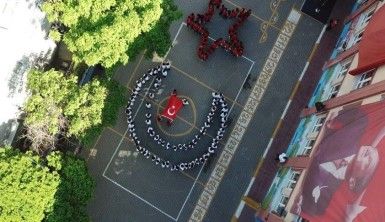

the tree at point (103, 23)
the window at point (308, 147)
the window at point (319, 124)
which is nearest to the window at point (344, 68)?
the window at point (319, 124)

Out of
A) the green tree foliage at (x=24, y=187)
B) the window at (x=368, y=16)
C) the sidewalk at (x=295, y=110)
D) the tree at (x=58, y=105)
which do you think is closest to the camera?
the green tree foliage at (x=24, y=187)

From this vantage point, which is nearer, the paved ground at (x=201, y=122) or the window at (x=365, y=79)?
the window at (x=365, y=79)

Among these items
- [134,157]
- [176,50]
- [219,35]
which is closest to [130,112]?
[134,157]

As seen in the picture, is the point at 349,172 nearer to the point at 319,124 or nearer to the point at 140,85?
the point at 319,124

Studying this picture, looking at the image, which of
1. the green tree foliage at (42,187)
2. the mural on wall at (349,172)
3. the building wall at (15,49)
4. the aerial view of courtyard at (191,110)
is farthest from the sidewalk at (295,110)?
the building wall at (15,49)

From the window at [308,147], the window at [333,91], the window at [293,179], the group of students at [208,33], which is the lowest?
the window at [293,179]

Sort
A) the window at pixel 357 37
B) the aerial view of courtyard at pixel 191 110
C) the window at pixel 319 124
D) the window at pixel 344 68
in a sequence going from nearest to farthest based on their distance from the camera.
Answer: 1. the aerial view of courtyard at pixel 191 110
2. the window at pixel 319 124
3. the window at pixel 344 68
4. the window at pixel 357 37

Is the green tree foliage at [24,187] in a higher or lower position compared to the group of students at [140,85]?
lower

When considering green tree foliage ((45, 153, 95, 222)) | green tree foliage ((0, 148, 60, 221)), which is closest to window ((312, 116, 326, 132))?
green tree foliage ((45, 153, 95, 222))

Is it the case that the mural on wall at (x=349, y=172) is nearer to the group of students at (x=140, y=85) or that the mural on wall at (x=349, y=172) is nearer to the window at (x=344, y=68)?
the window at (x=344, y=68)
